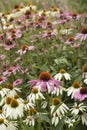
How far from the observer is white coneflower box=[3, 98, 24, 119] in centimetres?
261

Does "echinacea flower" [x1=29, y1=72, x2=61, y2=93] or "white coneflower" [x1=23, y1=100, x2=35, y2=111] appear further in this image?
"white coneflower" [x1=23, y1=100, x2=35, y2=111]

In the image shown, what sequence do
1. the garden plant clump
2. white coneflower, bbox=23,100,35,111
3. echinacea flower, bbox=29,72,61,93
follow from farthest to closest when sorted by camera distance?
1. white coneflower, bbox=23,100,35,111
2. the garden plant clump
3. echinacea flower, bbox=29,72,61,93

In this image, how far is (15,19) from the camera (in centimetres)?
468

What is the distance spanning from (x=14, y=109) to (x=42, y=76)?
0.34 metres

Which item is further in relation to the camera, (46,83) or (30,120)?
(30,120)

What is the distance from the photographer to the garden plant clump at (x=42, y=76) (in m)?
2.59

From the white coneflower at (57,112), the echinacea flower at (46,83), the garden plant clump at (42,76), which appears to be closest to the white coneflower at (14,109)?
the garden plant clump at (42,76)

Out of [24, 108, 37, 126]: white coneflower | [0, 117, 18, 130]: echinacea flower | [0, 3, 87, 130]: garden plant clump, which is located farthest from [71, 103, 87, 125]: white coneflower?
[0, 117, 18, 130]: echinacea flower

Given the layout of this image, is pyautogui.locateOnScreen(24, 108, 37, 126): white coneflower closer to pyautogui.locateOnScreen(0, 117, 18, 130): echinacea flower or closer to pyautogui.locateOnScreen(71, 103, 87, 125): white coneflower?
pyautogui.locateOnScreen(0, 117, 18, 130): echinacea flower

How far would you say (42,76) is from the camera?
8.02ft

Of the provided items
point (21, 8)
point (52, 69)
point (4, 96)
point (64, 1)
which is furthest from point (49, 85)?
point (64, 1)

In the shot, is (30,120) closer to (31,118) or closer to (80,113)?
(31,118)

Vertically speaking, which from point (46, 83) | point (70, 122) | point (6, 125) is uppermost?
point (46, 83)

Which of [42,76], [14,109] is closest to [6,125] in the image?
[14,109]
